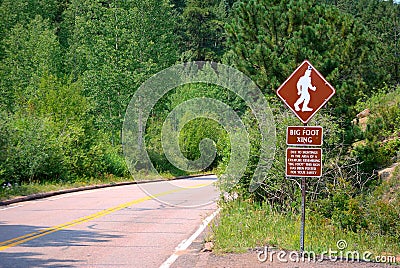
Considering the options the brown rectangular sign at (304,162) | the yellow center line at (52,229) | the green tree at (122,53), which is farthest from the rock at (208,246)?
the green tree at (122,53)

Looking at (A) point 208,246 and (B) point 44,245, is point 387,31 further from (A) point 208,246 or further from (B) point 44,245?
(B) point 44,245

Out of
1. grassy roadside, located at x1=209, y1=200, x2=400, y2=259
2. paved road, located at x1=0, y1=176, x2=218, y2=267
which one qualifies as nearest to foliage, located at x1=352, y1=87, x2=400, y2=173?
grassy roadside, located at x1=209, y1=200, x2=400, y2=259

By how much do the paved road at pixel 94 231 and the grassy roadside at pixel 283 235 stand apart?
1.11 m

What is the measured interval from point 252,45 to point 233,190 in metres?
5.46

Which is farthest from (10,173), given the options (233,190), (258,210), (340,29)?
(340,29)

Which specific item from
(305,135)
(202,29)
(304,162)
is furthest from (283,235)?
(202,29)

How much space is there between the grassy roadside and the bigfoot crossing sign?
268 cm

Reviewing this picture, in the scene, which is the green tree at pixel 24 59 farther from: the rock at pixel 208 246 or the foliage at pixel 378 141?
the rock at pixel 208 246

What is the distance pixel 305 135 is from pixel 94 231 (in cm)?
600

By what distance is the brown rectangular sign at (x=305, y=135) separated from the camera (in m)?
10.0

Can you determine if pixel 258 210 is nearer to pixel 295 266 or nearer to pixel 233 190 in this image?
pixel 233 190

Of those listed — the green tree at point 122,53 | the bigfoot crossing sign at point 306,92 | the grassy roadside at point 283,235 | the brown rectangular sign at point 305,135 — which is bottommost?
the grassy roadside at point 283,235

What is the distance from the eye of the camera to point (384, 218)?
13250 millimetres

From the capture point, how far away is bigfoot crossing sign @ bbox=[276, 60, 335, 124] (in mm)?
10141
